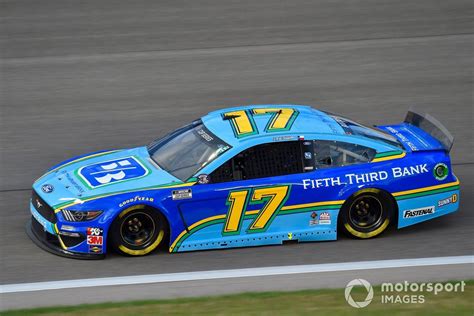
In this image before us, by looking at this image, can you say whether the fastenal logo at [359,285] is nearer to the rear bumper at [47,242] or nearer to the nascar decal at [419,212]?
the nascar decal at [419,212]

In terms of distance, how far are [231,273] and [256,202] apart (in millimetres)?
1043

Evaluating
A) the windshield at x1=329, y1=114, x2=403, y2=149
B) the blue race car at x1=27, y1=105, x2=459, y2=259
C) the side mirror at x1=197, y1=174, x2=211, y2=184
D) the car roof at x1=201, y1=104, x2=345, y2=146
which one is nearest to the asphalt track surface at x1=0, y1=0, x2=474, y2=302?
the blue race car at x1=27, y1=105, x2=459, y2=259

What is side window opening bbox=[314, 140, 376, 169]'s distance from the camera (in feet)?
29.1

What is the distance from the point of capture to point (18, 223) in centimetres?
958

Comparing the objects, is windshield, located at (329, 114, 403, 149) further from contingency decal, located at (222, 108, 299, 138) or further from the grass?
the grass

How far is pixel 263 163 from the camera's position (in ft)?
28.6

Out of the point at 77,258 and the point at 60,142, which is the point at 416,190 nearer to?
the point at 77,258

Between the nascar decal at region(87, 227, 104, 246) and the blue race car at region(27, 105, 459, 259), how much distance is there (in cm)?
1

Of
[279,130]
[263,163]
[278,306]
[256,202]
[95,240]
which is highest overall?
[279,130]

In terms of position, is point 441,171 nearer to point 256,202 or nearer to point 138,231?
point 256,202

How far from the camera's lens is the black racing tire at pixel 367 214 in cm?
891

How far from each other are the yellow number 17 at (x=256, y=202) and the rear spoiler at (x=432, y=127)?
2.10 m

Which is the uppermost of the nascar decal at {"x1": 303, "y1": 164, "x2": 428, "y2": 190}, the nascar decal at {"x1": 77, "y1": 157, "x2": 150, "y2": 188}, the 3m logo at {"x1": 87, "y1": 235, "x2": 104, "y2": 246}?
the nascar decal at {"x1": 303, "y1": 164, "x2": 428, "y2": 190}

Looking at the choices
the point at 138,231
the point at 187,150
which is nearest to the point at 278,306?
the point at 138,231
